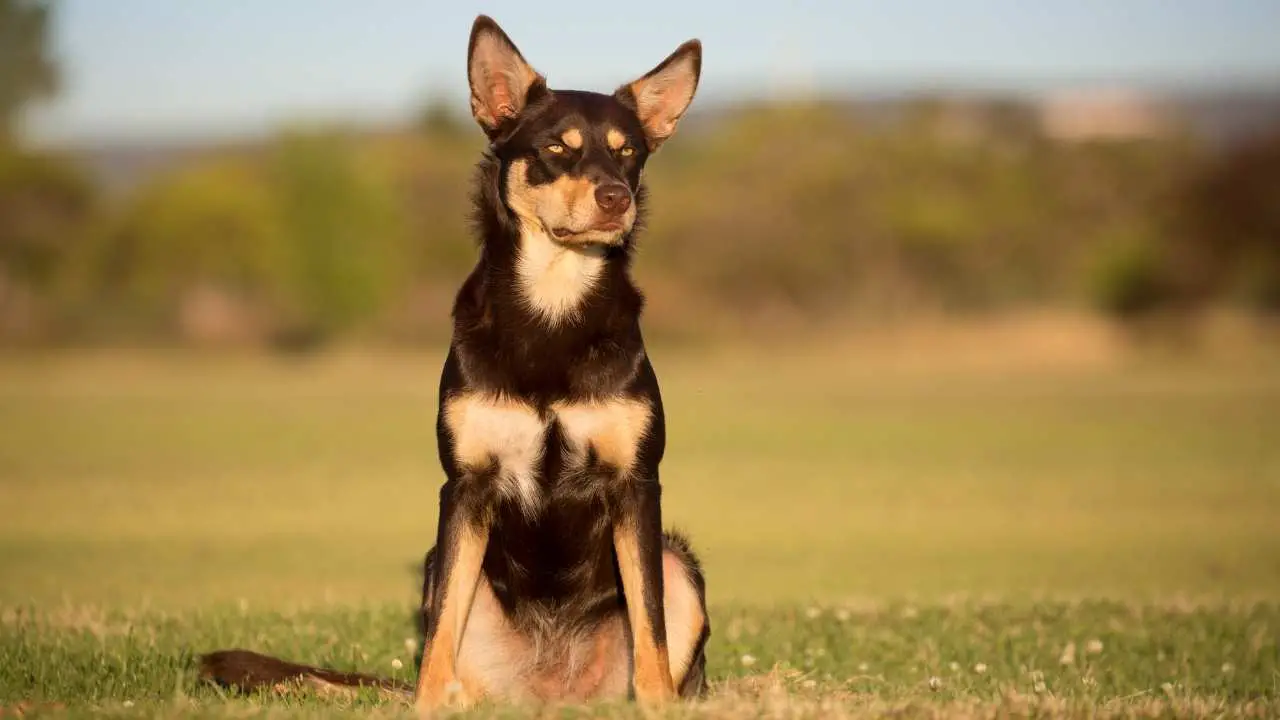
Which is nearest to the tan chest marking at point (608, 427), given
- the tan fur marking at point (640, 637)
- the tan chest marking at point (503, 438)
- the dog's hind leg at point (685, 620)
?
the tan chest marking at point (503, 438)

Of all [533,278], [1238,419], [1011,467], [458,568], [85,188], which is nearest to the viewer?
[458,568]

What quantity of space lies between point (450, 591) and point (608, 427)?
0.87m

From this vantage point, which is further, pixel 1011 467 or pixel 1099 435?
pixel 1099 435

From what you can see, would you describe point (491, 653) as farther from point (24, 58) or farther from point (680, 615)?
point (24, 58)

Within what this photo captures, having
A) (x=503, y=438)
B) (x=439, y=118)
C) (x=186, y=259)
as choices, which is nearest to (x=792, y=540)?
(x=503, y=438)

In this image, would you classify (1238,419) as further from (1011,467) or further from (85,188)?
(85,188)

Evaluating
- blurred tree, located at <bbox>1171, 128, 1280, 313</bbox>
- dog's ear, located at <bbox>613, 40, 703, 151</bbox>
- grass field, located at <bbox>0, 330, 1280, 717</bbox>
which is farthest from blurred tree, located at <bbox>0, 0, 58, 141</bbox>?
dog's ear, located at <bbox>613, 40, 703, 151</bbox>

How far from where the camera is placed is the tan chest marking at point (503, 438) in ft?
19.4

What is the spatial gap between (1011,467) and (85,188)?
6343 cm

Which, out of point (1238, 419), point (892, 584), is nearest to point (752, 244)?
point (1238, 419)

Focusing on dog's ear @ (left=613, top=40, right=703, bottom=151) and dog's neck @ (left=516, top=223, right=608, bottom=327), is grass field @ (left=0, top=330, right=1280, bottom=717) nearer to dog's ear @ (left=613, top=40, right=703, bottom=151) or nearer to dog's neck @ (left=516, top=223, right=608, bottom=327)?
dog's neck @ (left=516, top=223, right=608, bottom=327)

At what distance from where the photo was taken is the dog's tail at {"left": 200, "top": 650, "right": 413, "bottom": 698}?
6309 millimetres

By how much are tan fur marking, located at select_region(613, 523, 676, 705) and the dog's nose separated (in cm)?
126

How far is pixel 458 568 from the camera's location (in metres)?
5.93
